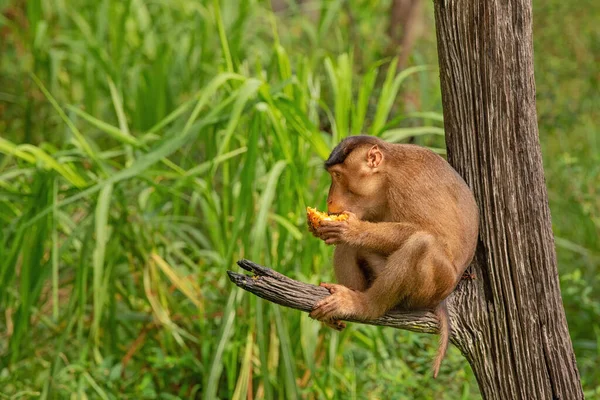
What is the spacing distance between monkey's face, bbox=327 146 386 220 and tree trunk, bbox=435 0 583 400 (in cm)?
26

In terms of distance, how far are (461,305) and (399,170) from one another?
0.45 meters

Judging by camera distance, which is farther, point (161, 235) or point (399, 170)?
point (161, 235)

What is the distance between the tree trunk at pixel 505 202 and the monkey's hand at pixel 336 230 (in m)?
0.44

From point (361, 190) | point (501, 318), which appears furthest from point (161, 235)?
point (501, 318)

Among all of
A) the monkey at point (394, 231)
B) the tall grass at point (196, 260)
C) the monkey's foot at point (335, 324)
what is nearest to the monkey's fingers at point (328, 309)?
Answer: the monkey at point (394, 231)

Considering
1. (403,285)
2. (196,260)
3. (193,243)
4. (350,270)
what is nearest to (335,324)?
(350,270)

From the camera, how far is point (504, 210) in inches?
105

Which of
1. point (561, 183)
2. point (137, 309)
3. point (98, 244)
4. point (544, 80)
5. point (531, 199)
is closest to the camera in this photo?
point (531, 199)

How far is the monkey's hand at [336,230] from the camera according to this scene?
252 centimetres

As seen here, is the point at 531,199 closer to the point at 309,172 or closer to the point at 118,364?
the point at 309,172

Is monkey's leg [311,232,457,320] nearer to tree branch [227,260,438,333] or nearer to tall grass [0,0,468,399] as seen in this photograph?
tree branch [227,260,438,333]

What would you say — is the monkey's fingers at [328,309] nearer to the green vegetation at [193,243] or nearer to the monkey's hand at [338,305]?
the monkey's hand at [338,305]

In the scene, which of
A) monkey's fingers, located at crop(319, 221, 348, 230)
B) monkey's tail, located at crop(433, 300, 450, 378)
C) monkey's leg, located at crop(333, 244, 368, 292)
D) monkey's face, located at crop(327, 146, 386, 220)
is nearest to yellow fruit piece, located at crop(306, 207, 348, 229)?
monkey's fingers, located at crop(319, 221, 348, 230)

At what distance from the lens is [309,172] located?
411 cm
